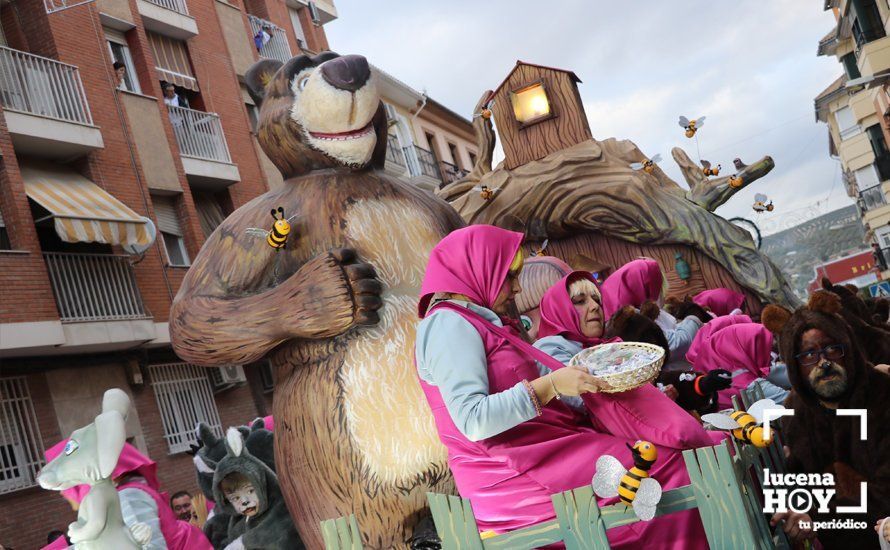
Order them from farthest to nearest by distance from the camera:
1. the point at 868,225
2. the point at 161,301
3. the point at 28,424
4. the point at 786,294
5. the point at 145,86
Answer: the point at 868,225 < the point at 145,86 < the point at 161,301 < the point at 28,424 < the point at 786,294

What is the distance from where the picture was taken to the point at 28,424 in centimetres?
969

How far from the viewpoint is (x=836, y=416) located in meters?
2.90

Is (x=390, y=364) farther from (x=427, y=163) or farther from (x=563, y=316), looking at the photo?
(x=427, y=163)

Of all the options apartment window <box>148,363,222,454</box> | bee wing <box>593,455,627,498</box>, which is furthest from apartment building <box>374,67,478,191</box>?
bee wing <box>593,455,627,498</box>

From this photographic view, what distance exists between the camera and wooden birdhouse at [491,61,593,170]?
8.54 m

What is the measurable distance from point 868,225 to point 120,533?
3487cm

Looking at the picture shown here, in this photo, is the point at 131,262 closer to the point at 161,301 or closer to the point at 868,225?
the point at 161,301

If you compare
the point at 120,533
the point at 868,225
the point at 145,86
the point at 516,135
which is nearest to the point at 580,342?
the point at 120,533

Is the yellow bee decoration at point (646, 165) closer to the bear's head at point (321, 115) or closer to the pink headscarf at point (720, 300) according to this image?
the pink headscarf at point (720, 300)

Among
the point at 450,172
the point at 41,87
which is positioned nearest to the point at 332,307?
the point at 41,87

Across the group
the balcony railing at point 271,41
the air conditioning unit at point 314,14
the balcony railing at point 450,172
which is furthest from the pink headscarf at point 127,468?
the balcony railing at point 450,172

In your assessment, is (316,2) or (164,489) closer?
(164,489)

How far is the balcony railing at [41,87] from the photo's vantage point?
35.4 ft

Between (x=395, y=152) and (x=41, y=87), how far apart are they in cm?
1069
